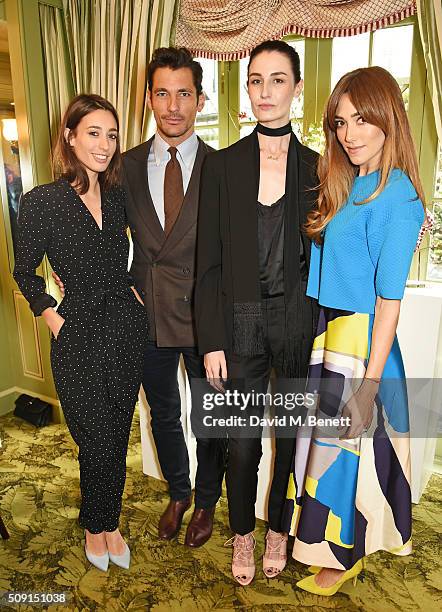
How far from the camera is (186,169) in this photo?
200 centimetres

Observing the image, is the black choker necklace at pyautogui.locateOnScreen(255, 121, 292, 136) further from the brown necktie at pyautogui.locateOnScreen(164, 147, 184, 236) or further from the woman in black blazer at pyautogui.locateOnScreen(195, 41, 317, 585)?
the brown necktie at pyautogui.locateOnScreen(164, 147, 184, 236)

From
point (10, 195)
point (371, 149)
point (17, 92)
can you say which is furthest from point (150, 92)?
point (10, 195)

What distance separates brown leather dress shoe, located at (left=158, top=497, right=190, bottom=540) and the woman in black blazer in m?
0.71

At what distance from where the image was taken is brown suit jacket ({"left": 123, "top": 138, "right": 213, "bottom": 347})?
195 cm

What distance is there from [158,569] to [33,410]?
5.23ft

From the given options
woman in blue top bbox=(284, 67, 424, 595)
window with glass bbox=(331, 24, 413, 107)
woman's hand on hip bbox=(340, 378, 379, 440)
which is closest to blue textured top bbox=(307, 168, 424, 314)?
woman in blue top bbox=(284, 67, 424, 595)

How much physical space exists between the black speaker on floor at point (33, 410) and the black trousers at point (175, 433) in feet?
4.20

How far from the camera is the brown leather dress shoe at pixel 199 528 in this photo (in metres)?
Answer: 2.17

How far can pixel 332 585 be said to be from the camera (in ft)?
6.22

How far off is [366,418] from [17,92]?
8.17 feet

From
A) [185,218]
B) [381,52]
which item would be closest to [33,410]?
[185,218]

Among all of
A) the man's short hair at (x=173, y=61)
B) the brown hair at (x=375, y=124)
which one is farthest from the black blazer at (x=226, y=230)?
the man's short hair at (x=173, y=61)

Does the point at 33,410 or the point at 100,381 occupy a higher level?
the point at 100,381

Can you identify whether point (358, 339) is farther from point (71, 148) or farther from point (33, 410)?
point (33, 410)
